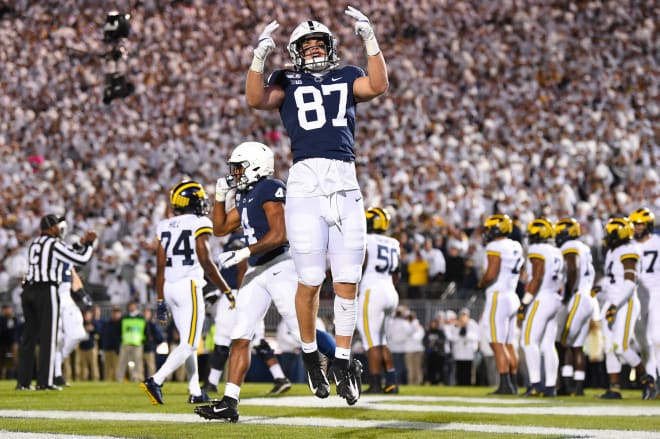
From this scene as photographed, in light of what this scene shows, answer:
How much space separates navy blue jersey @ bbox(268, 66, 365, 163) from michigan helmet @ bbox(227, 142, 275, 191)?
51.5 inches

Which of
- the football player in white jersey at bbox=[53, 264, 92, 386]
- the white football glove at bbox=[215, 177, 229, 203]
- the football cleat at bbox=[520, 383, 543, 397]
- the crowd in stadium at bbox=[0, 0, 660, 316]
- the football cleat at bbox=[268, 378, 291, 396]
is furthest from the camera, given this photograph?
the crowd in stadium at bbox=[0, 0, 660, 316]

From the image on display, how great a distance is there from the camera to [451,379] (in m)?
18.1

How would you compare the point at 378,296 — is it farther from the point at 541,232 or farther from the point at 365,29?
the point at 365,29

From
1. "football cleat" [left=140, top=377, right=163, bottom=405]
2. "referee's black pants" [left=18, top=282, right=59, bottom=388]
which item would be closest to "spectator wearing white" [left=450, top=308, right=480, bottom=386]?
"referee's black pants" [left=18, top=282, right=59, bottom=388]

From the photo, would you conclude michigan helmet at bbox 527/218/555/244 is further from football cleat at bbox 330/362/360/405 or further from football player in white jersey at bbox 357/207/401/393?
football cleat at bbox 330/362/360/405

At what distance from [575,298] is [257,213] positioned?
20.2ft

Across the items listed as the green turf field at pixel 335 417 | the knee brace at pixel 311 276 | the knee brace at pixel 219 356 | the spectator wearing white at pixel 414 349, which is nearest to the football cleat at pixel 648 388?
the green turf field at pixel 335 417

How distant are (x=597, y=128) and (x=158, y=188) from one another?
891cm

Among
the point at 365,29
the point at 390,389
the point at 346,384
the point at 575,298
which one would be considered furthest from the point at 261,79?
the point at 575,298

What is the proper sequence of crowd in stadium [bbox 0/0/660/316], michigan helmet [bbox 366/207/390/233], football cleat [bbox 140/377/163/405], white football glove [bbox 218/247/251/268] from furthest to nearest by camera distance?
crowd in stadium [bbox 0/0/660/316] → michigan helmet [bbox 366/207/390/233] → football cleat [bbox 140/377/163/405] → white football glove [bbox 218/247/251/268]

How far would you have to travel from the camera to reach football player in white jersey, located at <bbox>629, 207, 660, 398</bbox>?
12281 mm

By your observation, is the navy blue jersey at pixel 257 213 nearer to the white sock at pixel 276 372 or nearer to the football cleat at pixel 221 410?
the football cleat at pixel 221 410

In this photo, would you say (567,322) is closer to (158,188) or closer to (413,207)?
(413,207)

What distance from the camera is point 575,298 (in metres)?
13.3
